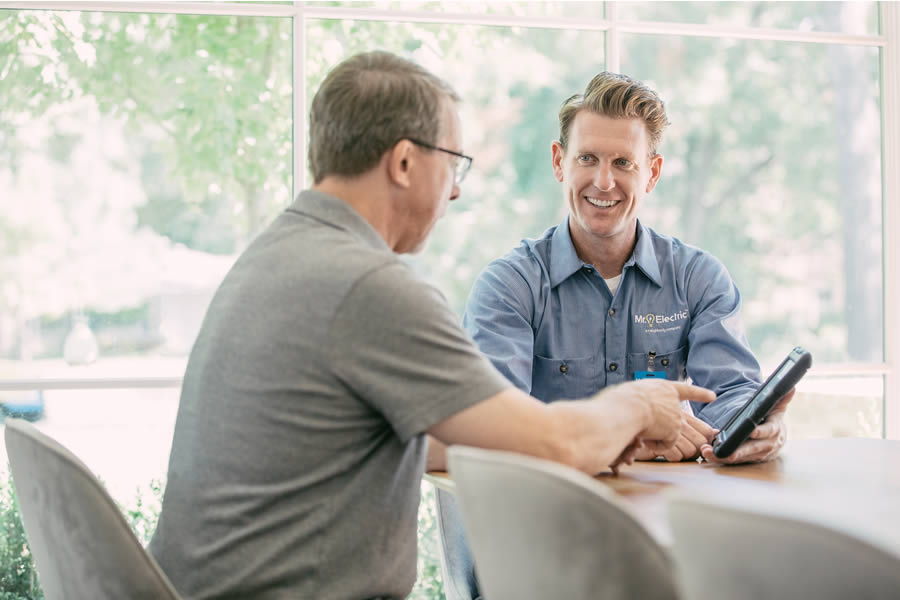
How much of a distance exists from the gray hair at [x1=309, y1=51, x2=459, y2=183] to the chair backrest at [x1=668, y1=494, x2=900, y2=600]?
35.8 inches

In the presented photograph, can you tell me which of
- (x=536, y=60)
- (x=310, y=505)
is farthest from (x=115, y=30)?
(x=310, y=505)

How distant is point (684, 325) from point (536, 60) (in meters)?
1.92

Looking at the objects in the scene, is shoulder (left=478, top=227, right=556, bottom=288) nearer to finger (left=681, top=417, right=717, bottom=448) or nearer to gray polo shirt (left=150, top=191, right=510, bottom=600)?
finger (left=681, top=417, right=717, bottom=448)

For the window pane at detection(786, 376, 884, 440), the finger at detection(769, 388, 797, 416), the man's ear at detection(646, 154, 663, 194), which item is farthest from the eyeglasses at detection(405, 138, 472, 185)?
the window pane at detection(786, 376, 884, 440)

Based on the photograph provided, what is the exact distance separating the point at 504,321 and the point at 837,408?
2.54m

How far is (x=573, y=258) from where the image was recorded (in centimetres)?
263

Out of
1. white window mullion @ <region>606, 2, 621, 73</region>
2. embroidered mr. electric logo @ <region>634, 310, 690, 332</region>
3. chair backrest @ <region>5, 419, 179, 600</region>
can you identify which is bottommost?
chair backrest @ <region>5, 419, 179, 600</region>

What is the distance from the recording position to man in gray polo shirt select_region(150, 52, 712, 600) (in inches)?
54.8

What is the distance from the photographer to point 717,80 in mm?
5055

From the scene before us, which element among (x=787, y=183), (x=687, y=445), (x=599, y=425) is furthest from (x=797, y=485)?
(x=787, y=183)

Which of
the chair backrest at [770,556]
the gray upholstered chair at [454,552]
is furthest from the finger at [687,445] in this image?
the chair backrest at [770,556]

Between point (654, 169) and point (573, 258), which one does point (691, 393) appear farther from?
point (654, 169)

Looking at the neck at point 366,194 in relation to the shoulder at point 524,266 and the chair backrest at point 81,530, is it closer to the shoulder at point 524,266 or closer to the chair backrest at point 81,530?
the chair backrest at point 81,530

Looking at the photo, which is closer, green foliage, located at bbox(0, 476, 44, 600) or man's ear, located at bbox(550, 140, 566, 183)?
man's ear, located at bbox(550, 140, 566, 183)
